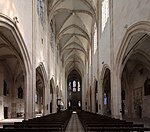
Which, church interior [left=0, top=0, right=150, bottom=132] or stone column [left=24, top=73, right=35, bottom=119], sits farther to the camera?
stone column [left=24, top=73, right=35, bottom=119]

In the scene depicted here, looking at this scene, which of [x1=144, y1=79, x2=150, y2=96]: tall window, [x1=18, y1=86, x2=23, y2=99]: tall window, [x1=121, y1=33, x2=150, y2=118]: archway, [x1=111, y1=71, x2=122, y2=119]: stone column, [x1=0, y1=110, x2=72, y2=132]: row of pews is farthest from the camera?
[x1=18, y1=86, x2=23, y2=99]: tall window

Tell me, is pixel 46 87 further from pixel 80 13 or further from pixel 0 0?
pixel 0 0

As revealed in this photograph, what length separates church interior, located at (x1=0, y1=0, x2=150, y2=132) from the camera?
15.6m

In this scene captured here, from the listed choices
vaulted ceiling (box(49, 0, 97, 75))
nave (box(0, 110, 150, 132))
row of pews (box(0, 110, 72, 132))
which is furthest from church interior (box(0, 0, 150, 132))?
row of pews (box(0, 110, 72, 132))

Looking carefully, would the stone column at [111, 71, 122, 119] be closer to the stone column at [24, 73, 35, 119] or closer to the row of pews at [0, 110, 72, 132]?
the stone column at [24, 73, 35, 119]

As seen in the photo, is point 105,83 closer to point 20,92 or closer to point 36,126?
point 20,92

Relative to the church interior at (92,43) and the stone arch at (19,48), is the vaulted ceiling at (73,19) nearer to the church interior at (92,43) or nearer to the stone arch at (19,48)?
the church interior at (92,43)

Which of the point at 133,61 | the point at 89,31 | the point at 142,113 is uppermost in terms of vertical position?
the point at 89,31

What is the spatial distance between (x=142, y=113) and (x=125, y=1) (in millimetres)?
14499

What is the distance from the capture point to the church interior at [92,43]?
1562cm

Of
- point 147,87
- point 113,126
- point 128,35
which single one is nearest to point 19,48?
point 128,35

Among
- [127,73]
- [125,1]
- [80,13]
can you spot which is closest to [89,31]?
[80,13]

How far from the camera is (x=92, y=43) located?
3697 cm

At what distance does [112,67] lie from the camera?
65.0 ft
